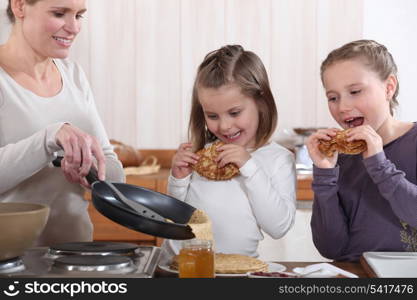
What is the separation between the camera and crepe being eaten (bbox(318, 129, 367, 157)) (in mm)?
1688

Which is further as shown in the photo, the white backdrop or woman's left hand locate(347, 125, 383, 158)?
the white backdrop

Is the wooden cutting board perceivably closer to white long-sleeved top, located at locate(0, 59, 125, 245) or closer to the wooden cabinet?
white long-sleeved top, located at locate(0, 59, 125, 245)

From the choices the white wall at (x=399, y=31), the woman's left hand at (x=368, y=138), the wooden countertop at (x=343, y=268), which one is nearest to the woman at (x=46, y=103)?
the wooden countertop at (x=343, y=268)

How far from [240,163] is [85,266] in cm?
65

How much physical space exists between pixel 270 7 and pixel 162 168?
3.32 ft

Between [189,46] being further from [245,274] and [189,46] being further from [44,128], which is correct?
[245,274]

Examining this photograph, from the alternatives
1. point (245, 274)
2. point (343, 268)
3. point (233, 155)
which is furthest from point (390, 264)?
point (233, 155)

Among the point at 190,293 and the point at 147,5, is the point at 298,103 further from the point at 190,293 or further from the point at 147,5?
the point at 190,293

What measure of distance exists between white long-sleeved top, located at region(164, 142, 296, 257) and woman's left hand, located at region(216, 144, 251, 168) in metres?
0.02

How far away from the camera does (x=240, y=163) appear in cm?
179

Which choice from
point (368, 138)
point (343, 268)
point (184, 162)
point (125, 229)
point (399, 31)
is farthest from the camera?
point (399, 31)

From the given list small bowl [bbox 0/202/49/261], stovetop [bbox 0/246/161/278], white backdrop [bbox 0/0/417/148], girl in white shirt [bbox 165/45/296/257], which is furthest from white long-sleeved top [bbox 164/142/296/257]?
white backdrop [bbox 0/0/417/148]

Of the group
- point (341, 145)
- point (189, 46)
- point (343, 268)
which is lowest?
point (343, 268)

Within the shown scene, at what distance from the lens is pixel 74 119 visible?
1.83 meters
